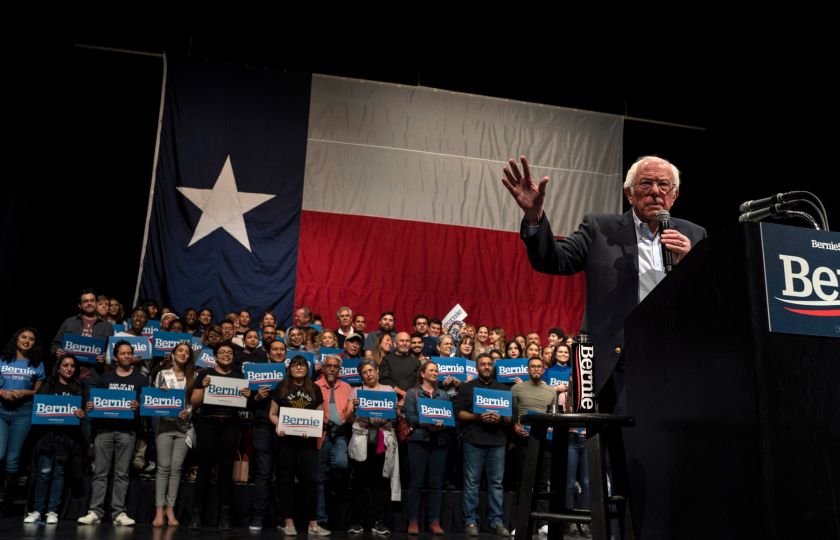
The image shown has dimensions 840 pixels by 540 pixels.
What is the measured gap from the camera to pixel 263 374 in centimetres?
658

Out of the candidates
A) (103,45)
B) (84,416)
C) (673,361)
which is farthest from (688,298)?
(103,45)

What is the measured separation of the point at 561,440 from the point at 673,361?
594mm

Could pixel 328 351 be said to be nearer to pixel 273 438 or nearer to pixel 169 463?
pixel 273 438

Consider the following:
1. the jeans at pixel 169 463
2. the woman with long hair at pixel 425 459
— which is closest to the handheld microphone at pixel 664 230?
the woman with long hair at pixel 425 459

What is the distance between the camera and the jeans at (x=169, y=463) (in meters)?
6.27

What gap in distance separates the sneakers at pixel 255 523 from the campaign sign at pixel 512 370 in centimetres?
253

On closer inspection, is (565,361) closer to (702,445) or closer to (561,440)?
(561,440)

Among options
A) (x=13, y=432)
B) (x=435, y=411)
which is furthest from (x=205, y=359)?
(x=435, y=411)

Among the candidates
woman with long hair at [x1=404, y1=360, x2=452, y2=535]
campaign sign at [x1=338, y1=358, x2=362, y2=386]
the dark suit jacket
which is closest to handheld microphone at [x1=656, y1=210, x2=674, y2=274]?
the dark suit jacket

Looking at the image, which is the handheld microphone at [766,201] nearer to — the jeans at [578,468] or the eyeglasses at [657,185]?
the eyeglasses at [657,185]

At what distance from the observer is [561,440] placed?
2.13 m

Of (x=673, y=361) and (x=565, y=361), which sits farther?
(x=565, y=361)

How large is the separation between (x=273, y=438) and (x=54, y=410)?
A: 182 cm

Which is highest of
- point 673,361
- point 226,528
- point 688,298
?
point 688,298
